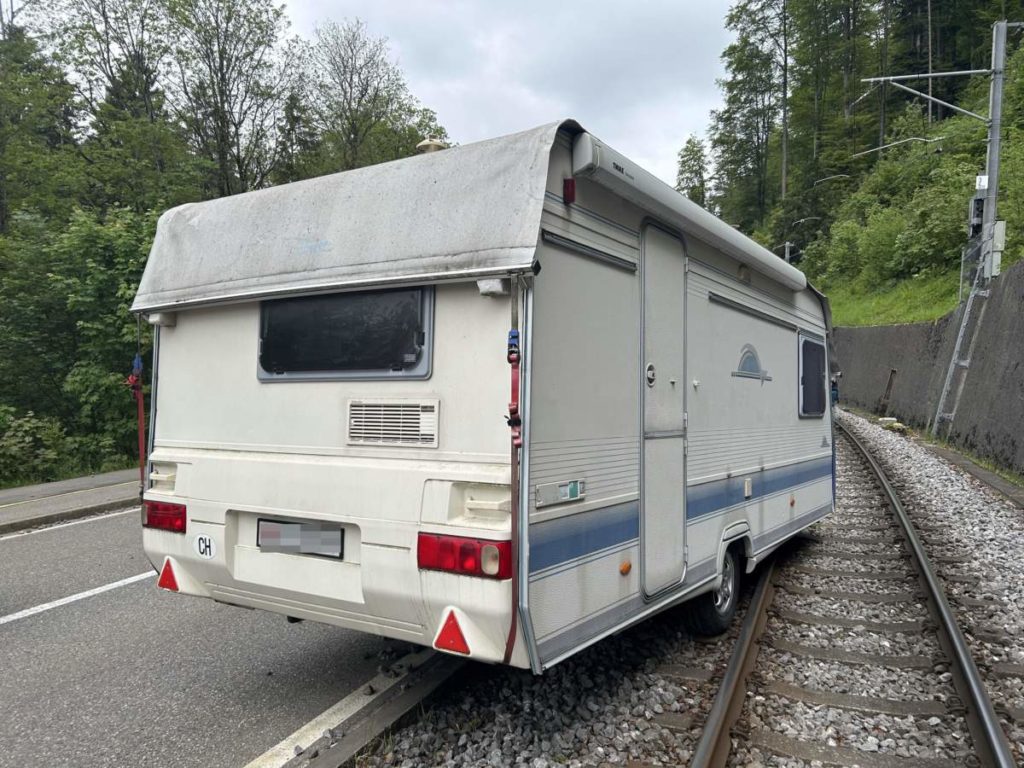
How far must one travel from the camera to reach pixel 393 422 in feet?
10.5

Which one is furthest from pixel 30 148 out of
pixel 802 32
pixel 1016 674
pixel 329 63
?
pixel 802 32

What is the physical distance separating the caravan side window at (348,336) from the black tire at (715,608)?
8.72 feet

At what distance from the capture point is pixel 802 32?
48.2 meters

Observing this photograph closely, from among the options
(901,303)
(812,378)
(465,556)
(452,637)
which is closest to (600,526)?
(465,556)

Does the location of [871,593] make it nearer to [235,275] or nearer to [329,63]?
[235,275]

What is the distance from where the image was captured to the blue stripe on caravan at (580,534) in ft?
9.35

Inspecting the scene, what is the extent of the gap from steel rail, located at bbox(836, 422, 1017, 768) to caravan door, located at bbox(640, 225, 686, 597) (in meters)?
1.58

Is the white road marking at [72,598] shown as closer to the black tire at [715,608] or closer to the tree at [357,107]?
the black tire at [715,608]

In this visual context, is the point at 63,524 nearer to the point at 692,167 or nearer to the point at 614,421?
the point at 614,421

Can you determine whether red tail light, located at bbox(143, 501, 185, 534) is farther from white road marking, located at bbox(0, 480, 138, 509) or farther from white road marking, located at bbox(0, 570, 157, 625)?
white road marking, located at bbox(0, 480, 138, 509)

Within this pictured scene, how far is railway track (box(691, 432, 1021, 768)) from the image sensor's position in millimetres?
3375

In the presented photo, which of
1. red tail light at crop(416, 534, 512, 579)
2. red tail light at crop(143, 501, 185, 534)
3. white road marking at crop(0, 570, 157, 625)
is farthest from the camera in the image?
white road marking at crop(0, 570, 157, 625)

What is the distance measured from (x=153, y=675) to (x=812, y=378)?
19.4 ft

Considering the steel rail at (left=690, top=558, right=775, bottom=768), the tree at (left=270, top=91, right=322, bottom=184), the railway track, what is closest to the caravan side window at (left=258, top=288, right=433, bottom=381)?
the steel rail at (left=690, top=558, right=775, bottom=768)
